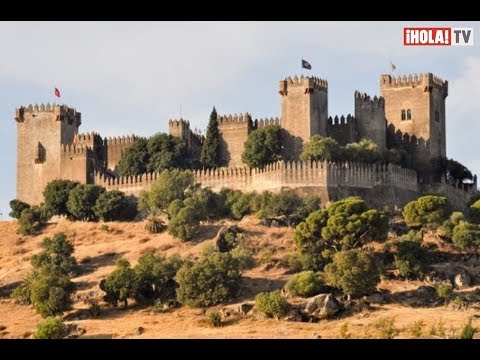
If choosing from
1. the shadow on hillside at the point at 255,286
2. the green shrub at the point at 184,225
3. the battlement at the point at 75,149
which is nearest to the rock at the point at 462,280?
the shadow on hillside at the point at 255,286

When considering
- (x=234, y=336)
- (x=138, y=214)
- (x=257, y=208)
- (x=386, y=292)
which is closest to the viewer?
(x=234, y=336)

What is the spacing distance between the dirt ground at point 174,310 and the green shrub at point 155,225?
43 centimetres

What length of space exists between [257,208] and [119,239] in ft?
27.9

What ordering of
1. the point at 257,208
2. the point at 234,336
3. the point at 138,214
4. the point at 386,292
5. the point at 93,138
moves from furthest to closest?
the point at 93,138, the point at 138,214, the point at 257,208, the point at 386,292, the point at 234,336

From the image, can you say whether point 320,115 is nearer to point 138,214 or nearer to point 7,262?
point 138,214

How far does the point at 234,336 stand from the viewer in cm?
5425

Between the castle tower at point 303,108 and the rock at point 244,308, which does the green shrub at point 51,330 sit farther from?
the castle tower at point 303,108

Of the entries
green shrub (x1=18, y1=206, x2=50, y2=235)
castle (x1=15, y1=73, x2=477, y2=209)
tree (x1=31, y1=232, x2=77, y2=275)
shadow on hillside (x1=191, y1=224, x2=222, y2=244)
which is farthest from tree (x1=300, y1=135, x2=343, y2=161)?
green shrub (x1=18, y1=206, x2=50, y2=235)

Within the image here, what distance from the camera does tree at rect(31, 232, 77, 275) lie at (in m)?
68.9

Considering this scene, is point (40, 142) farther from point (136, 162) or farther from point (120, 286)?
point (120, 286)

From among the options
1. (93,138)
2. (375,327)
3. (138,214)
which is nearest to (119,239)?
(138,214)

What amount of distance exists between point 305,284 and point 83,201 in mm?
21480

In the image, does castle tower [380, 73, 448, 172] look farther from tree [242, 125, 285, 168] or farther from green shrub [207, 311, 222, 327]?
green shrub [207, 311, 222, 327]

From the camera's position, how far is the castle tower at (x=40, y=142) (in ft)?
274
